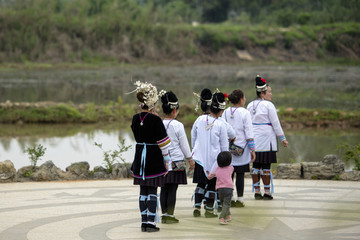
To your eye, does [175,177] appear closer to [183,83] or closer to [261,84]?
[261,84]

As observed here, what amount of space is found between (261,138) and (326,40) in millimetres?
67049

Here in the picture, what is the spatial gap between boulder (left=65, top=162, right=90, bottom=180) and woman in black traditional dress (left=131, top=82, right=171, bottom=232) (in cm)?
453

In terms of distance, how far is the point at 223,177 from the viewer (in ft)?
29.0

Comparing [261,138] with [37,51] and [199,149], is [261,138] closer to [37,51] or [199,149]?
[199,149]

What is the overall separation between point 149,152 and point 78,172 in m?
4.73

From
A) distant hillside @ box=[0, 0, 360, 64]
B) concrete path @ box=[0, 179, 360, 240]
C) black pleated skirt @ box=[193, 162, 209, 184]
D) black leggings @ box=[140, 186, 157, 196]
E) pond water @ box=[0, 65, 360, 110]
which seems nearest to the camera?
→ concrete path @ box=[0, 179, 360, 240]

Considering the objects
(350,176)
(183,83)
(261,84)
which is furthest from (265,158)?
(183,83)

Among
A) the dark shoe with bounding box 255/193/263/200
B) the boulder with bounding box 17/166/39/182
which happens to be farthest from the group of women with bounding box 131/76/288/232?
the boulder with bounding box 17/166/39/182

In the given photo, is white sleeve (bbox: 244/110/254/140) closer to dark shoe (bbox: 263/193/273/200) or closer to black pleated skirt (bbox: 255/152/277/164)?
black pleated skirt (bbox: 255/152/277/164)

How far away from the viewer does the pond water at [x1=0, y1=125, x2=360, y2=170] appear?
1923 centimetres

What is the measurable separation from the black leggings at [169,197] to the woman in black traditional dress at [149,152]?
0.41 metres

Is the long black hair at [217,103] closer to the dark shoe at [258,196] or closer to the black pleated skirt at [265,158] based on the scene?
the black pleated skirt at [265,158]

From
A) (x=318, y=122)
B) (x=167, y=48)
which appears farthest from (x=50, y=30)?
(x=318, y=122)

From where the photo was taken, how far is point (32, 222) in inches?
352
